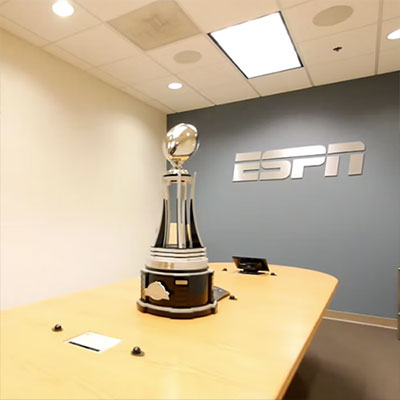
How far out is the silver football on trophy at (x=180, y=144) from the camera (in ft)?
4.25

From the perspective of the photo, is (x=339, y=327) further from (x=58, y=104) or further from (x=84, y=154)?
(x=58, y=104)

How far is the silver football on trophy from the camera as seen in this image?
4.25ft

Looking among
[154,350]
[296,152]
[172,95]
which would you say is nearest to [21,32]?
[172,95]

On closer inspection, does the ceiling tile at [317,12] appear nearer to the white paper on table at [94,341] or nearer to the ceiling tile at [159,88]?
the ceiling tile at [159,88]

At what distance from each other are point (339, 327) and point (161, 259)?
3031 millimetres

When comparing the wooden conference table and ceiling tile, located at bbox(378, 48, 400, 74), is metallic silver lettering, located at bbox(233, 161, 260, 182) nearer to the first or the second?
ceiling tile, located at bbox(378, 48, 400, 74)

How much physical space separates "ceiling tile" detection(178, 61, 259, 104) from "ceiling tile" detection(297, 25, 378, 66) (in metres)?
0.80

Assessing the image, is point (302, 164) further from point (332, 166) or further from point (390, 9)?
point (390, 9)

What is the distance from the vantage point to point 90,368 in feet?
2.35

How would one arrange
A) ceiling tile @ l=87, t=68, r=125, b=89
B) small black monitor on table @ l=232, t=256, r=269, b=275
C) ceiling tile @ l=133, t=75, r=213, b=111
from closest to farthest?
small black monitor on table @ l=232, t=256, r=269, b=275 → ceiling tile @ l=87, t=68, r=125, b=89 → ceiling tile @ l=133, t=75, r=213, b=111

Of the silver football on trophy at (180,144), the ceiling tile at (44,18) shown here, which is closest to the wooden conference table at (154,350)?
the silver football on trophy at (180,144)

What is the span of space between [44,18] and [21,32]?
1.24ft

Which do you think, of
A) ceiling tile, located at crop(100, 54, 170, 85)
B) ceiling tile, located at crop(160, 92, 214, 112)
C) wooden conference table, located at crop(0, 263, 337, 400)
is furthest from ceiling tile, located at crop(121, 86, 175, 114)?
wooden conference table, located at crop(0, 263, 337, 400)

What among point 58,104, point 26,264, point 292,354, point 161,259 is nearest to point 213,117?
point 58,104
